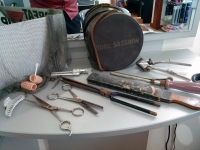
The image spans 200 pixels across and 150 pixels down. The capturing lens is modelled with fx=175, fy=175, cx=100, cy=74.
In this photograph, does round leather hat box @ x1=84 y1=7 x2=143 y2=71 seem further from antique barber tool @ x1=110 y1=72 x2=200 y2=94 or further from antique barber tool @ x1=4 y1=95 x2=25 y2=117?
antique barber tool @ x1=4 y1=95 x2=25 y2=117

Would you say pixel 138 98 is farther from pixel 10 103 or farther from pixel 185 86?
pixel 10 103

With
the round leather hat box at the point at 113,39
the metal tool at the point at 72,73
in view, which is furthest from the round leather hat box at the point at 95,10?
the metal tool at the point at 72,73

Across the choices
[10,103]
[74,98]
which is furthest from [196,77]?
[10,103]

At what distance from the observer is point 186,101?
43cm

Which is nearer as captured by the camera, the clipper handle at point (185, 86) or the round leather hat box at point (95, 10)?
the clipper handle at point (185, 86)

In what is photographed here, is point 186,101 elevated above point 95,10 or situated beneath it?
situated beneath

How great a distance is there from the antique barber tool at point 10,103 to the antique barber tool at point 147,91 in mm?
200

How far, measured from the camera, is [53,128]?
1.30 ft

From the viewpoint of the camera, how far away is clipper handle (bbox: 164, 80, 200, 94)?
0.45 m

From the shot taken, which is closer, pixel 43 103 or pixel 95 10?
pixel 43 103

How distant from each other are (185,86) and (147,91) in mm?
101

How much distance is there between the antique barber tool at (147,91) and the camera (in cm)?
43

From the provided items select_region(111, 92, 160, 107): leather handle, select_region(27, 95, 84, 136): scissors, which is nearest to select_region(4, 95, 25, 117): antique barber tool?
select_region(27, 95, 84, 136): scissors

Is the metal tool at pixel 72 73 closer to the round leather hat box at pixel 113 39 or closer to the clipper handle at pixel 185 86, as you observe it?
the round leather hat box at pixel 113 39
